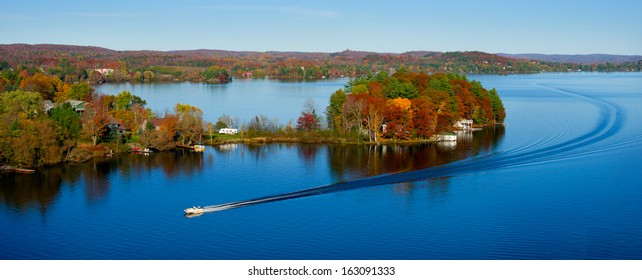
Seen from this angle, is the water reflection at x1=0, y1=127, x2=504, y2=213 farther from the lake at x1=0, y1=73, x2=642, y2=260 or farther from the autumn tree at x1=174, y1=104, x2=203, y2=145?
the autumn tree at x1=174, y1=104, x2=203, y2=145

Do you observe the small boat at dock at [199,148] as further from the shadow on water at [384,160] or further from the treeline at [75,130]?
the shadow on water at [384,160]

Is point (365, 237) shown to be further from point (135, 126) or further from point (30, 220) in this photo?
point (135, 126)

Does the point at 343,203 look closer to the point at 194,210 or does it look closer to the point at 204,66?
the point at 194,210

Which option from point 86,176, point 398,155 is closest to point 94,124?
point 86,176

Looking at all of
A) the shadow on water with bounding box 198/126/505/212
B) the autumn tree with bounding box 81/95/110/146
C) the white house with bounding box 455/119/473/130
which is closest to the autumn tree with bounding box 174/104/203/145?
the autumn tree with bounding box 81/95/110/146

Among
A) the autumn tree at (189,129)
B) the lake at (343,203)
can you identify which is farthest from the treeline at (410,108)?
the autumn tree at (189,129)

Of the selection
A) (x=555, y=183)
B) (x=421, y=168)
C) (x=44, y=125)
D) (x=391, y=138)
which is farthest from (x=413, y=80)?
(x=44, y=125)
